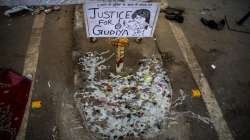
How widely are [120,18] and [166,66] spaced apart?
141cm

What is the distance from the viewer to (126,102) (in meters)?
3.09

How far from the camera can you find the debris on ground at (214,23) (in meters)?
4.55

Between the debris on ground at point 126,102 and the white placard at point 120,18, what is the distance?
2.75 ft

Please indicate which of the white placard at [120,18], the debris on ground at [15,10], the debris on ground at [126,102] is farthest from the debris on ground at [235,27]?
the debris on ground at [15,10]

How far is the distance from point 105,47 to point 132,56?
526 millimetres

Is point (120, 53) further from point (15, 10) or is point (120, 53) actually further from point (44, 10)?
point (15, 10)

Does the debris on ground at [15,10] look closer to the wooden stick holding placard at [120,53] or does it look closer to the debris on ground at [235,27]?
the wooden stick holding placard at [120,53]

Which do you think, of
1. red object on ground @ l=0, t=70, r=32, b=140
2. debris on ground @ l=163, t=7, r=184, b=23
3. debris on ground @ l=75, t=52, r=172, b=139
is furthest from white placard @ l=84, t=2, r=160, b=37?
debris on ground @ l=163, t=7, r=184, b=23

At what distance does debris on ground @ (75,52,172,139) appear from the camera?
284cm

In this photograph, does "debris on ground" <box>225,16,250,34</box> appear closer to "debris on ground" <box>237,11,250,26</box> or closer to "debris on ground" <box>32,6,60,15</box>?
"debris on ground" <box>237,11,250,26</box>

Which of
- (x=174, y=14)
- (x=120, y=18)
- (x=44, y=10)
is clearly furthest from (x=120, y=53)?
(x=44, y=10)

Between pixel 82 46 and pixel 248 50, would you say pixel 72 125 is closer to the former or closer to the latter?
pixel 82 46

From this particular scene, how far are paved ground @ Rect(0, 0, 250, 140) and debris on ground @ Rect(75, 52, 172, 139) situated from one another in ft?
0.54

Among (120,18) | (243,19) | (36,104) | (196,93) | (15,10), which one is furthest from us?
(243,19)
